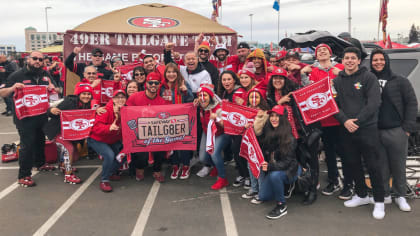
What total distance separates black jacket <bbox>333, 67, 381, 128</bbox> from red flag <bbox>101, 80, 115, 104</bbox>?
4.38m

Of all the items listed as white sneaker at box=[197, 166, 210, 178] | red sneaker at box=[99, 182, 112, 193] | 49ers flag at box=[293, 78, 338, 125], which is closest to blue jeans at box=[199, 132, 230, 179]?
white sneaker at box=[197, 166, 210, 178]

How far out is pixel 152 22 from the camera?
8.60m

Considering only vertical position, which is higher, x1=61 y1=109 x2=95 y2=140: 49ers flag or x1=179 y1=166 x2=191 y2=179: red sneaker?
x1=61 y1=109 x2=95 y2=140: 49ers flag

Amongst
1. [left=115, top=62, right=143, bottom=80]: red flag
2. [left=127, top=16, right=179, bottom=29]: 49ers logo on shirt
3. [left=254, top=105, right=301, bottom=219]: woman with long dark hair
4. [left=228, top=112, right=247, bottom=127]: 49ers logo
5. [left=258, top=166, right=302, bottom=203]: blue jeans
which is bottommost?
[left=258, top=166, right=302, bottom=203]: blue jeans

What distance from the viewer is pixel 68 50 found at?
25.7 feet

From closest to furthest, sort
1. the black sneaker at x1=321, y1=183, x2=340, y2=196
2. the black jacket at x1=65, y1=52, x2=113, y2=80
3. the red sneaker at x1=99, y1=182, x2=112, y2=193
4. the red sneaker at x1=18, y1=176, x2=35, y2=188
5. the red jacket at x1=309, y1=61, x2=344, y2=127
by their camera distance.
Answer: the red jacket at x1=309, y1=61, x2=344, y2=127 < the black sneaker at x1=321, y1=183, x2=340, y2=196 < the red sneaker at x1=99, y1=182, x2=112, y2=193 < the red sneaker at x1=18, y1=176, x2=35, y2=188 < the black jacket at x1=65, y1=52, x2=113, y2=80

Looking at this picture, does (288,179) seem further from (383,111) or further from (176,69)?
(176,69)

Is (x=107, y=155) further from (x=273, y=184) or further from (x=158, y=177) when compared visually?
(x=273, y=184)

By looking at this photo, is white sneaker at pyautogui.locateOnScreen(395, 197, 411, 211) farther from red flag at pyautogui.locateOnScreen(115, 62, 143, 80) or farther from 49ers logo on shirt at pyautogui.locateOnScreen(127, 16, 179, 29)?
49ers logo on shirt at pyautogui.locateOnScreen(127, 16, 179, 29)

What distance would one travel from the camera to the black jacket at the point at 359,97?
4062 millimetres

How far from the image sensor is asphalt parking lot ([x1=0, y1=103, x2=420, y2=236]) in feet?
12.5

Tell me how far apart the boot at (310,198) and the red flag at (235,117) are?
1.32m

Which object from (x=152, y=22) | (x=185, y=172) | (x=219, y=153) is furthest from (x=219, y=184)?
(x=152, y=22)

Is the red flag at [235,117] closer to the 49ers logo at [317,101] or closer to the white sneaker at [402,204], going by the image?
the 49ers logo at [317,101]
